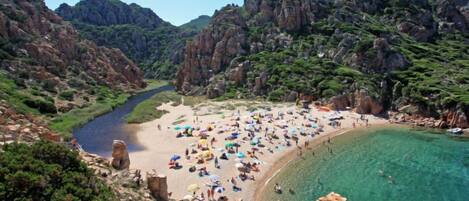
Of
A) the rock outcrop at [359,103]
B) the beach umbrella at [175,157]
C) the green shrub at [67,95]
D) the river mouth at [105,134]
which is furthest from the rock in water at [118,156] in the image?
the green shrub at [67,95]

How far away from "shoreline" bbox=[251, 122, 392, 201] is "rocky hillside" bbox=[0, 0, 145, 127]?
42.0 metres

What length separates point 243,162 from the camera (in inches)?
1939

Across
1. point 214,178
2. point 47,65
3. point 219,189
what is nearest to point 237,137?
point 214,178

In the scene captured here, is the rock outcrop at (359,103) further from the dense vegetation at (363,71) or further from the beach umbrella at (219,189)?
the beach umbrella at (219,189)

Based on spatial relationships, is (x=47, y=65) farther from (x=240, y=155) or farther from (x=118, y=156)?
(x=118, y=156)

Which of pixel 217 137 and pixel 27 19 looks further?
pixel 27 19

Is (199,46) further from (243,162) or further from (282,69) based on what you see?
(243,162)

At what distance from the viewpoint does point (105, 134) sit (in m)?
68.9

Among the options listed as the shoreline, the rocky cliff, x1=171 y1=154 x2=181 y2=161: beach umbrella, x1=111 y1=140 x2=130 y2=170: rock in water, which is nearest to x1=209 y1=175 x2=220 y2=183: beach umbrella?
the shoreline

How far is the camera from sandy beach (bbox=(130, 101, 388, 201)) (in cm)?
4401

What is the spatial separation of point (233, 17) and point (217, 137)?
254 ft

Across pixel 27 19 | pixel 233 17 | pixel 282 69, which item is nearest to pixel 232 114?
pixel 282 69

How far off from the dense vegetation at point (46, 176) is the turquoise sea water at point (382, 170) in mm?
21784

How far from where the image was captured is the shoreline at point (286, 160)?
4187cm
